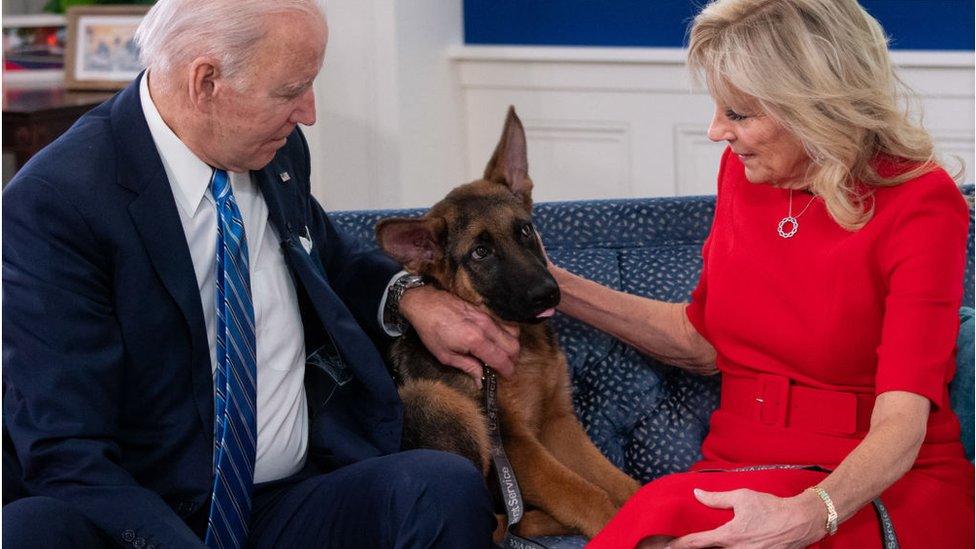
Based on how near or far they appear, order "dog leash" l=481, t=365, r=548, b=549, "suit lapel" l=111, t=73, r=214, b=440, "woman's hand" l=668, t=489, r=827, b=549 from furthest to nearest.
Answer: "dog leash" l=481, t=365, r=548, b=549, "suit lapel" l=111, t=73, r=214, b=440, "woman's hand" l=668, t=489, r=827, b=549

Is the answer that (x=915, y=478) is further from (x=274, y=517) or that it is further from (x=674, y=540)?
(x=274, y=517)

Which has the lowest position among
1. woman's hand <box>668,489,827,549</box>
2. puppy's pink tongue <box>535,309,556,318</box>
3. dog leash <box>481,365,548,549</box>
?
dog leash <box>481,365,548,549</box>

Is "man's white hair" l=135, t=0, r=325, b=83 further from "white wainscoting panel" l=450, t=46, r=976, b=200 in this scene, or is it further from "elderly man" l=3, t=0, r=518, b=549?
"white wainscoting panel" l=450, t=46, r=976, b=200

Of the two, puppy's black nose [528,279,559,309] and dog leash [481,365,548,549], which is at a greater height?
puppy's black nose [528,279,559,309]

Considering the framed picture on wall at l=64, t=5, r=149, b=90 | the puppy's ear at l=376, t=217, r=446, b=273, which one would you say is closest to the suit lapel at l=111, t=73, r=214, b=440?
the puppy's ear at l=376, t=217, r=446, b=273

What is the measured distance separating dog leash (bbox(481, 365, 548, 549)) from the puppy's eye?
8.3 inches

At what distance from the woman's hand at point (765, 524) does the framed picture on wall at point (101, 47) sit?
3163 millimetres

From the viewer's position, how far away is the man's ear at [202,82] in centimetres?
194

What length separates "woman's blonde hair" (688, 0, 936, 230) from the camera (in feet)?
6.50

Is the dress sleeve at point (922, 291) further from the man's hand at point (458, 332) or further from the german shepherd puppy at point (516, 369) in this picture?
the man's hand at point (458, 332)

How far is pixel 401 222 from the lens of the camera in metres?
2.25

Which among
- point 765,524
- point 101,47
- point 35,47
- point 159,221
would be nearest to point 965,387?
point 765,524

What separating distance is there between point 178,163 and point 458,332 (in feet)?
1.98

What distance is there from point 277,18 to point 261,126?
0.59ft
